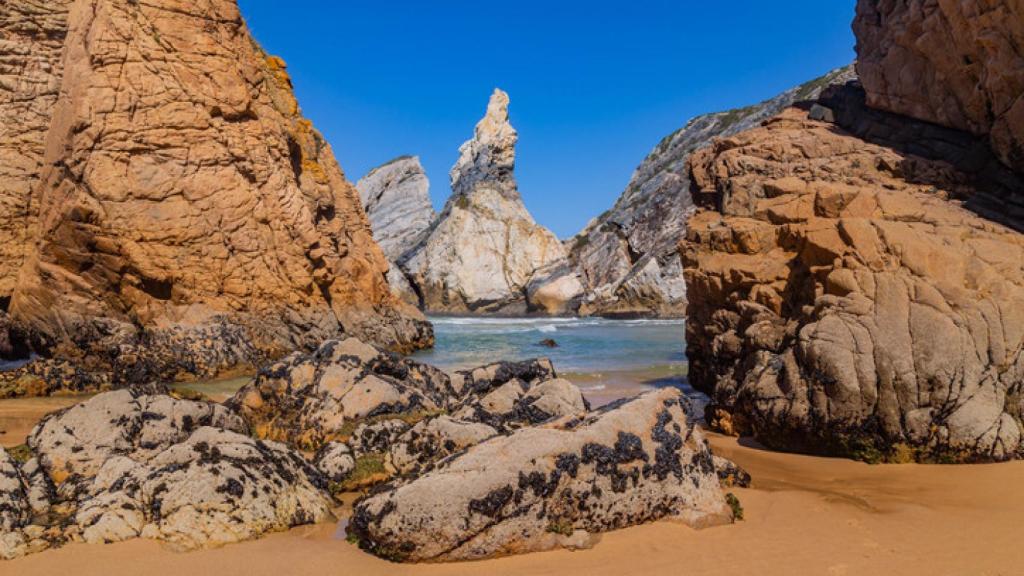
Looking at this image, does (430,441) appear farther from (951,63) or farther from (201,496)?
(951,63)

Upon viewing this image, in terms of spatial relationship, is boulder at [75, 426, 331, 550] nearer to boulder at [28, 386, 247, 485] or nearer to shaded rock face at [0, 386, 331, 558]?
shaded rock face at [0, 386, 331, 558]

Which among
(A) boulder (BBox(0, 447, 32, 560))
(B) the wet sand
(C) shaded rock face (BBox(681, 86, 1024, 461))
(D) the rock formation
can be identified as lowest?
(B) the wet sand

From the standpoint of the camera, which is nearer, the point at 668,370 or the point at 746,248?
the point at 746,248

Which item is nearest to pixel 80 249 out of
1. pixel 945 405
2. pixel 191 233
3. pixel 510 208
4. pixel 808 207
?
pixel 191 233

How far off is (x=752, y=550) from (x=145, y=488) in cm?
568

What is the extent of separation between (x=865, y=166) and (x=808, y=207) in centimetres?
411

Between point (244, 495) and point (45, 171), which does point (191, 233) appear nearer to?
point (45, 171)

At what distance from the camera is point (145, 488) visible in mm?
5684

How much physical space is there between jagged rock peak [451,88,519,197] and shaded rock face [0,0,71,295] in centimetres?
6071

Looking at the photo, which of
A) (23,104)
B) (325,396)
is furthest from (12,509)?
(23,104)

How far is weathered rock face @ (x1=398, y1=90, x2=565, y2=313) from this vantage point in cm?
7506

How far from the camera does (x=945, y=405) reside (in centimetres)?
825

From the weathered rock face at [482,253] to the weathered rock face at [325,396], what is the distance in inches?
2509

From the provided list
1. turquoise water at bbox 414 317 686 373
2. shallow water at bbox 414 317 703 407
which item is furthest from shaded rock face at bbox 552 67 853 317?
turquoise water at bbox 414 317 686 373
